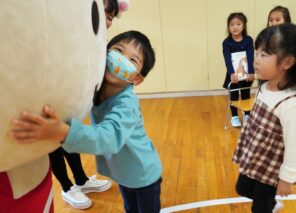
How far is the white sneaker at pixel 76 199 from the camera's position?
1889 millimetres

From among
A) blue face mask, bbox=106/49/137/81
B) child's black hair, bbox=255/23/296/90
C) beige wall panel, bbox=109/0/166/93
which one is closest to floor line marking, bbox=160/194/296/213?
child's black hair, bbox=255/23/296/90

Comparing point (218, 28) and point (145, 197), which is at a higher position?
point (218, 28)

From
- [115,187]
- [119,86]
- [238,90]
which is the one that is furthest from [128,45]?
[238,90]

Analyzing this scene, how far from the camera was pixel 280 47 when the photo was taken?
1175 millimetres

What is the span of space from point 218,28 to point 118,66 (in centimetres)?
298

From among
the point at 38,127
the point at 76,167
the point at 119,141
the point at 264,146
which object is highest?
the point at 38,127

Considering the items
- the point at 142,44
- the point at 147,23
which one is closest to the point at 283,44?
the point at 142,44

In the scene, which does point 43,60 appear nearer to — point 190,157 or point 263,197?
point 263,197

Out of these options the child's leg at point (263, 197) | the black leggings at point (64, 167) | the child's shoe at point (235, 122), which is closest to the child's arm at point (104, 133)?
the child's leg at point (263, 197)

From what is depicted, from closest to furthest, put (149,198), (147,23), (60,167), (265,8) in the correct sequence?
1. (149,198)
2. (60,167)
3. (265,8)
4. (147,23)

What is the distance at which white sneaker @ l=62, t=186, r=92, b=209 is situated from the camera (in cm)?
189

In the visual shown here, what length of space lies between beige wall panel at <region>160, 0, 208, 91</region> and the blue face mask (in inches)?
114

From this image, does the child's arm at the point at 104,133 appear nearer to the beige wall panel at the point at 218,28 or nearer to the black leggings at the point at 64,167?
the black leggings at the point at 64,167

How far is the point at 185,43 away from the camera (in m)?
3.76
